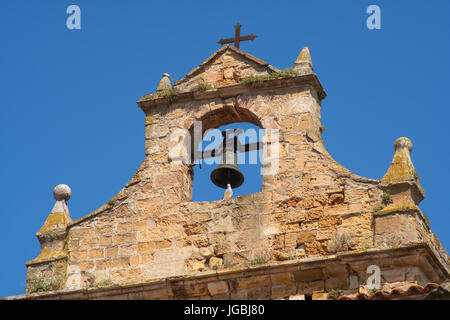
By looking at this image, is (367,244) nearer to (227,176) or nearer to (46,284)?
(227,176)

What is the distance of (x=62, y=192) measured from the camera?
1958 cm

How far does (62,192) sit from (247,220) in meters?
Result: 2.60

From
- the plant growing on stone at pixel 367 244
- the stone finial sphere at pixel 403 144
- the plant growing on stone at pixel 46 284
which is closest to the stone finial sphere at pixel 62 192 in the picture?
the plant growing on stone at pixel 46 284

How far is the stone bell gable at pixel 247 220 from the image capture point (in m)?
17.9

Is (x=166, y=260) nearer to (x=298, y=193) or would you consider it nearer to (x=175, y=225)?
(x=175, y=225)

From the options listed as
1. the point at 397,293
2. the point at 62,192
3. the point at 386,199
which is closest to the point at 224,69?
the point at 62,192

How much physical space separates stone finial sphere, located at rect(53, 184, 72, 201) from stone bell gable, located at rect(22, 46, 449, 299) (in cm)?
33

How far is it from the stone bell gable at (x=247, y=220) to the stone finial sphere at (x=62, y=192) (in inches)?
13.1

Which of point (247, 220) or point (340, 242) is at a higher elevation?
point (247, 220)

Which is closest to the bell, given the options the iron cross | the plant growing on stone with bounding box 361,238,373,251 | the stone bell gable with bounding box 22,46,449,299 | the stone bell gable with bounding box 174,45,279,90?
the stone bell gable with bounding box 22,46,449,299

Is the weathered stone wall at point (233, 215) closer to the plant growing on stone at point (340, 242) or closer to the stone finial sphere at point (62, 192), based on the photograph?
the plant growing on stone at point (340, 242)

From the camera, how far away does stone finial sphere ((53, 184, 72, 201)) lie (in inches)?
771

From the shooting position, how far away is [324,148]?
62.0 ft
